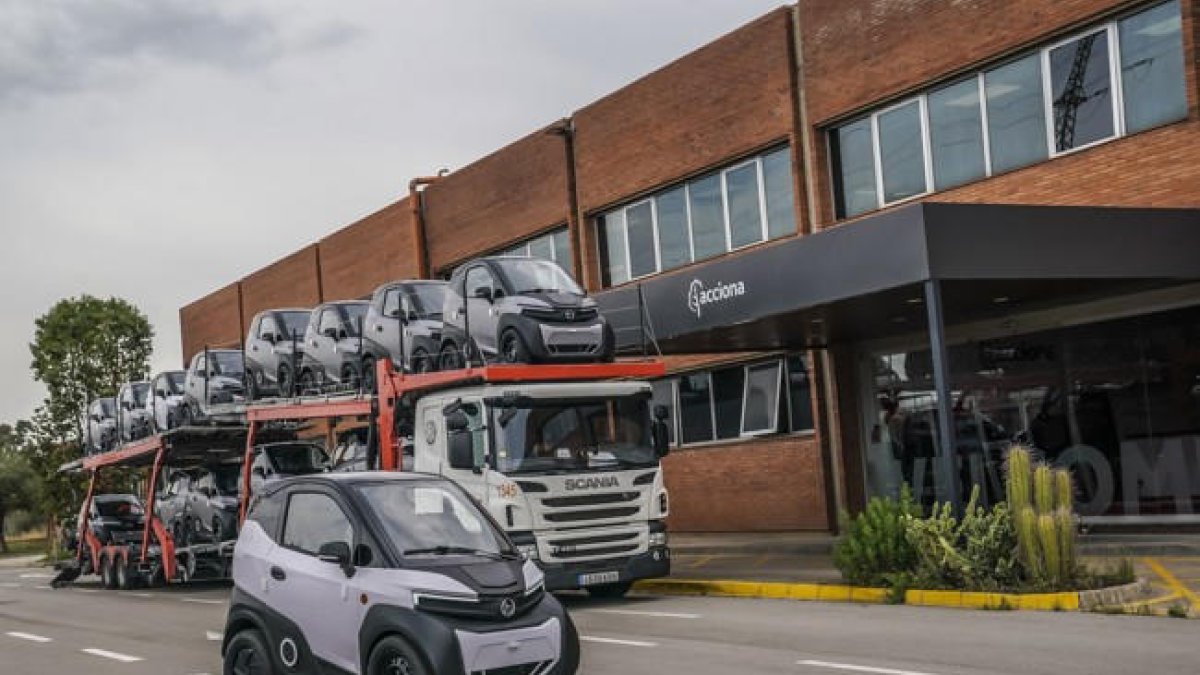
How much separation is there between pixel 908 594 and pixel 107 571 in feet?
59.7

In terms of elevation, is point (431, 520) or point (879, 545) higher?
point (431, 520)

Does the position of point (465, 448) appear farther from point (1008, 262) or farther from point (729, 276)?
point (1008, 262)

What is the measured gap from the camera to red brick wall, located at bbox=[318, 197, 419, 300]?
1471 inches

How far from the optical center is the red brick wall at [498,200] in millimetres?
31062

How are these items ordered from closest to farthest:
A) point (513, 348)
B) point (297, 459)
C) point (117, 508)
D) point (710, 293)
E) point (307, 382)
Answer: point (513, 348) < point (710, 293) < point (307, 382) < point (297, 459) < point (117, 508)

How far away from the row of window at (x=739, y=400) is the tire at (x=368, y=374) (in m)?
8.23

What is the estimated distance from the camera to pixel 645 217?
94.1ft

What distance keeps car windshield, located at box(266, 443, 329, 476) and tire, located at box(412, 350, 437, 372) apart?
4.21m

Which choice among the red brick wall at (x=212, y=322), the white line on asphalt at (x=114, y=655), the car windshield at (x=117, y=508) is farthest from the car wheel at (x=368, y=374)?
the red brick wall at (x=212, y=322)

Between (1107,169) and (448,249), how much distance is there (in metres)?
19.9

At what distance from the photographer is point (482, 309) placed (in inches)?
695

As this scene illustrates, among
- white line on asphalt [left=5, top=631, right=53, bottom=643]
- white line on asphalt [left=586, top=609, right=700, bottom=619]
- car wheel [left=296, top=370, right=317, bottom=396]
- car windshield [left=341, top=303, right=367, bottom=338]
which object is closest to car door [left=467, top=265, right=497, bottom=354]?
white line on asphalt [left=586, top=609, right=700, bottom=619]

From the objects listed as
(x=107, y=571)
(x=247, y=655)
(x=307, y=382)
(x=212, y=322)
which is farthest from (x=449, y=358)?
(x=212, y=322)

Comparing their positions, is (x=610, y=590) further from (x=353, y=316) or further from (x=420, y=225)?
(x=420, y=225)
